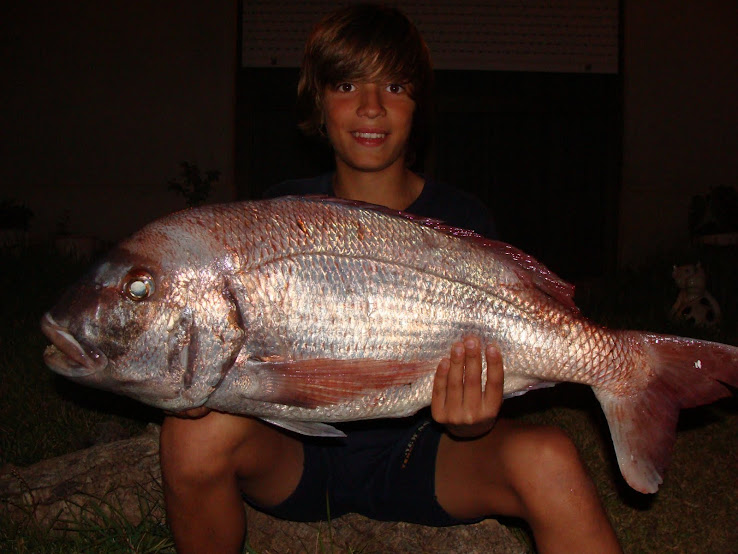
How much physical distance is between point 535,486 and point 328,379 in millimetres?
787

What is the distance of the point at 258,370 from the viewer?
177 centimetres

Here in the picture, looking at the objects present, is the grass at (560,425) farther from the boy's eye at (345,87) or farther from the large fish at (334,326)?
the boy's eye at (345,87)

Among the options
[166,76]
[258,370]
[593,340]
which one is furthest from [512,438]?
[166,76]

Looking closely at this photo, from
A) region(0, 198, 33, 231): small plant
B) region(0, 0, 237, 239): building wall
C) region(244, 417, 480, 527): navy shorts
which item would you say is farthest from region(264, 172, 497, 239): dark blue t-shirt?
region(0, 198, 33, 231): small plant

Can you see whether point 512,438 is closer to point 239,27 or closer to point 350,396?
point 350,396

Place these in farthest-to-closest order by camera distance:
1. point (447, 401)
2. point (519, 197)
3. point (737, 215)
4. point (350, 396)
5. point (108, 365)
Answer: point (519, 197) < point (737, 215) < point (447, 401) < point (350, 396) < point (108, 365)

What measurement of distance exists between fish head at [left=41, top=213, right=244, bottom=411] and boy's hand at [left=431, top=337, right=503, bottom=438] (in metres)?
0.67

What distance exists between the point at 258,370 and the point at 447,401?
25.7 inches

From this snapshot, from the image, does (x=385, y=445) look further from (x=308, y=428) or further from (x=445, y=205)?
(x=445, y=205)

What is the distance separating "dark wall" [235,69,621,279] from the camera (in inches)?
297

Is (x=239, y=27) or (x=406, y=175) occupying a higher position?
(x=239, y=27)

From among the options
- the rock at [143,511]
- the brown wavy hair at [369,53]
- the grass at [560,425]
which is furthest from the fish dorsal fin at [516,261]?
the grass at [560,425]

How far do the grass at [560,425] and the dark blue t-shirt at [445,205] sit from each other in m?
1.40

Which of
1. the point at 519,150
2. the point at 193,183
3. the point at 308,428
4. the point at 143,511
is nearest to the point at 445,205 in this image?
the point at 308,428
